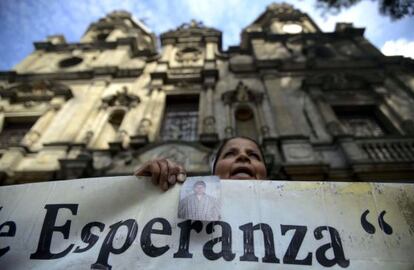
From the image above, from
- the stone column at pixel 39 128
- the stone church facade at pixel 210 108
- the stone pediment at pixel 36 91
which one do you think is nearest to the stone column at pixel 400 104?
the stone church facade at pixel 210 108

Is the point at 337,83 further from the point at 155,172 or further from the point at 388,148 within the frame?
the point at 155,172

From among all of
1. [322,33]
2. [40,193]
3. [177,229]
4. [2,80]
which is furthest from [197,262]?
[322,33]

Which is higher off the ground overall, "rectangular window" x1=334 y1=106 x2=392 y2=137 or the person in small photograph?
"rectangular window" x1=334 y1=106 x2=392 y2=137

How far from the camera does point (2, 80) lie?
36.9 feet

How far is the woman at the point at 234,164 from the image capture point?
5.92ft

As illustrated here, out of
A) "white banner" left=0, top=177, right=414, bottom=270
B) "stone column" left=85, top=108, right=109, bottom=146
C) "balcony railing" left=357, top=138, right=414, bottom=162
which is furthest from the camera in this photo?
"stone column" left=85, top=108, right=109, bottom=146

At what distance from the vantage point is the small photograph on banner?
1565mm

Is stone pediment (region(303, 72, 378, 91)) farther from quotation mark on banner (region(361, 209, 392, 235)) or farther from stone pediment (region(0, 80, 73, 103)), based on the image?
stone pediment (region(0, 80, 73, 103))

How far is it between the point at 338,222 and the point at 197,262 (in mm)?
955

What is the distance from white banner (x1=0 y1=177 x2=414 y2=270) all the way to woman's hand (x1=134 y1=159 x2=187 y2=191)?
6cm

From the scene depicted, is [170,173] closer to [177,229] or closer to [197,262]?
[177,229]

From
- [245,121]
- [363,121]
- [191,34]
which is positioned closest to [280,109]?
[245,121]

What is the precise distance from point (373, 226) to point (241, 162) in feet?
4.44

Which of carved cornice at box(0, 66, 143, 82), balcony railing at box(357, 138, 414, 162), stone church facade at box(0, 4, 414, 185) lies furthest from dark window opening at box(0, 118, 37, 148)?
balcony railing at box(357, 138, 414, 162)
